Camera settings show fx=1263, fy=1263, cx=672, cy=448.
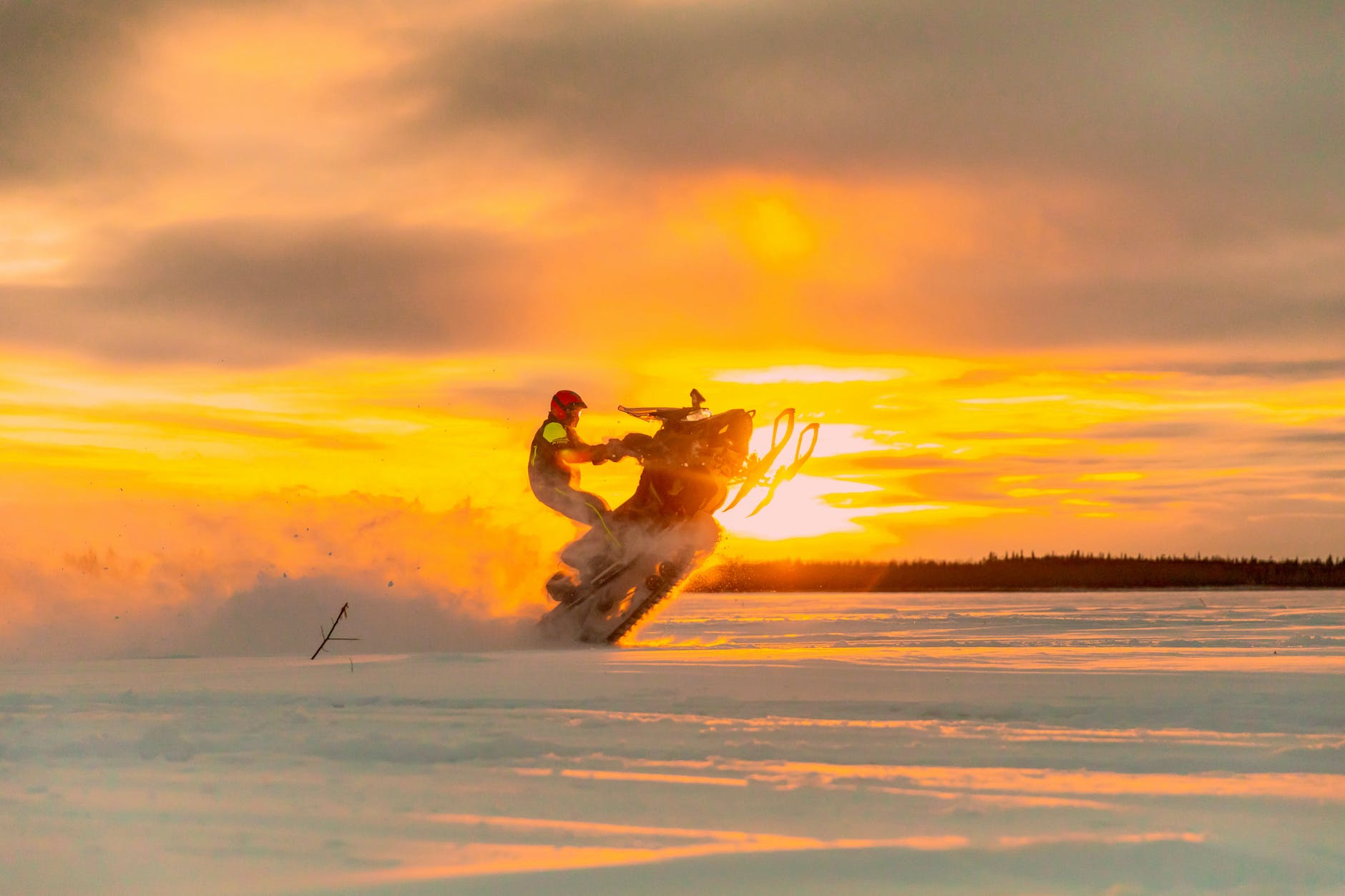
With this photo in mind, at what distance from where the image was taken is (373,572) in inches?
879

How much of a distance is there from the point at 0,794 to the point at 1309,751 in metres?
8.18

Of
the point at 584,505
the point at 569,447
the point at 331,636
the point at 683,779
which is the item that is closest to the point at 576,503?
the point at 584,505

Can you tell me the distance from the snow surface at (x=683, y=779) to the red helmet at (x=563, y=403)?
6196 mm

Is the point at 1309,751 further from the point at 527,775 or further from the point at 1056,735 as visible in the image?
the point at 527,775

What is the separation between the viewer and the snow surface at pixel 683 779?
5.34 metres

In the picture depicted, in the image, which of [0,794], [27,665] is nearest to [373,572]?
[27,665]

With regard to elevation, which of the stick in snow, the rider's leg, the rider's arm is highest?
the rider's arm

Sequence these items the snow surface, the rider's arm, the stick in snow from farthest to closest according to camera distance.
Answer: the rider's arm, the stick in snow, the snow surface

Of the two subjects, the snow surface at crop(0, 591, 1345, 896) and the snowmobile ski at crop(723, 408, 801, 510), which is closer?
the snow surface at crop(0, 591, 1345, 896)

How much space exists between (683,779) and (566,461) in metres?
13.0

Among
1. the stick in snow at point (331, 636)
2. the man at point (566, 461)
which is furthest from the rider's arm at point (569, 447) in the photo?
the stick in snow at point (331, 636)

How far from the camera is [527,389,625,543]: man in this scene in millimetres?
19953

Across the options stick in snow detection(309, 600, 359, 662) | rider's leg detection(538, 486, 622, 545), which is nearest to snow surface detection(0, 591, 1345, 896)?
stick in snow detection(309, 600, 359, 662)

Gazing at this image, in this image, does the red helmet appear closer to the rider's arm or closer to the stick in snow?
the rider's arm
